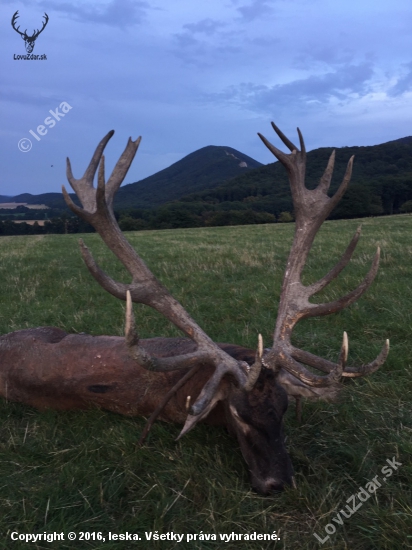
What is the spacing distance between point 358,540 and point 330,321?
3.81 m

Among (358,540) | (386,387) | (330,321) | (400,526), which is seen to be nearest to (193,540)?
(358,540)

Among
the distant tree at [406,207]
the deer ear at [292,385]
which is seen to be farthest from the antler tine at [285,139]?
the distant tree at [406,207]

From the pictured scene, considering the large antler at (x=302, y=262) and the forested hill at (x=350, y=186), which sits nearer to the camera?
the large antler at (x=302, y=262)

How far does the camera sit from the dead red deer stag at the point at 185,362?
9.66 feet

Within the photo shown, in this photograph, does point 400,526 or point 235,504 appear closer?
point 400,526

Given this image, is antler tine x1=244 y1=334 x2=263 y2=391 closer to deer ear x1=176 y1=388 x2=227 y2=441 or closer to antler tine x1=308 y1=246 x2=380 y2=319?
deer ear x1=176 y1=388 x2=227 y2=441

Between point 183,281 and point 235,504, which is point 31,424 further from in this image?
point 183,281

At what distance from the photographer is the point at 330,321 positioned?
6.13 m

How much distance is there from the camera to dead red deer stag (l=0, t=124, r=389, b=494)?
295 cm

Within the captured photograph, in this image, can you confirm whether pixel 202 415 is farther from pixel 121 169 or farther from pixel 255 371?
pixel 121 169

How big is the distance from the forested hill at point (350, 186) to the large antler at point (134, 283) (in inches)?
1537

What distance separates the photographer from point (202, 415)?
2873mm

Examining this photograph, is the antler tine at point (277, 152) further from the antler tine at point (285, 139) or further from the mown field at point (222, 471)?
the mown field at point (222, 471)

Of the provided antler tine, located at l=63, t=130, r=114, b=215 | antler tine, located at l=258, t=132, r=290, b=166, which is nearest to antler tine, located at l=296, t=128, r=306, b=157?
antler tine, located at l=258, t=132, r=290, b=166
